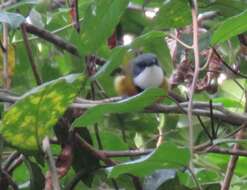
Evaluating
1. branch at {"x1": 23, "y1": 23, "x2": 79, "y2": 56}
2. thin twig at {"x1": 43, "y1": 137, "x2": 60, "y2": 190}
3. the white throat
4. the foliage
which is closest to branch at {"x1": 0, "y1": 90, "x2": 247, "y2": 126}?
the foliage

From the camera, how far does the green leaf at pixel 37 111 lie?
956 mm

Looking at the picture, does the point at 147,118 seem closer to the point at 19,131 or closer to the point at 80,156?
the point at 80,156

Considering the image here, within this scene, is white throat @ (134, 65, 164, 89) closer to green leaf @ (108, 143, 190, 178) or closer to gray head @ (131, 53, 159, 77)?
gray head @ (131, 53, 159, 77)

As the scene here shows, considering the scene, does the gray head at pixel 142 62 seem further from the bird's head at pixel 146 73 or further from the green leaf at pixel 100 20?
the green leaf at pixel 100 20

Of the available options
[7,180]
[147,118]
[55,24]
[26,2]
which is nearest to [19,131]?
[7,180]

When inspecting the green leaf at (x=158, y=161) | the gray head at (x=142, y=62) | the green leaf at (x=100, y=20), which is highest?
the green leaf at (x=100, y=20)

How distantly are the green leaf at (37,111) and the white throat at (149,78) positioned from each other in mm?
878

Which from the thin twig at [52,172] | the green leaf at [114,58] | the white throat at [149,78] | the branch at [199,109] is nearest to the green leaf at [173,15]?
the branch at [199,109]

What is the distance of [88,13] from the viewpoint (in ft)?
3.54

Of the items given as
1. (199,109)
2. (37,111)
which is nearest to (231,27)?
(199,109)

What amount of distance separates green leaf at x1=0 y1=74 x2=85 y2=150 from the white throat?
88 centimetres

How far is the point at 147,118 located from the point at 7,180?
1.42 ft

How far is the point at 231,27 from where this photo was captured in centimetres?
109

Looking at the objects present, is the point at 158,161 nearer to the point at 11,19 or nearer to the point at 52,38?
the point at 11,19
